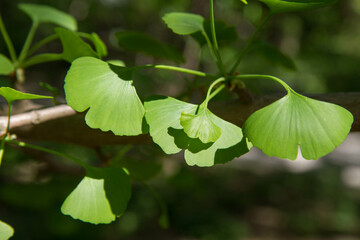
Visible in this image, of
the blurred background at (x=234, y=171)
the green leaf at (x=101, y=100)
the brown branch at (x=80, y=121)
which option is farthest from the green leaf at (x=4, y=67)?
the blurred background at (x=234, y=171)

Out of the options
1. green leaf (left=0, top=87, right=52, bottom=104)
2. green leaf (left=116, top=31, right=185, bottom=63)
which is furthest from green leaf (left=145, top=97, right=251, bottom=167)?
green leaf (left=116, top=31, right=185, bottom=63)

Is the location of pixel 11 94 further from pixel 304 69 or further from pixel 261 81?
pixel 304 69

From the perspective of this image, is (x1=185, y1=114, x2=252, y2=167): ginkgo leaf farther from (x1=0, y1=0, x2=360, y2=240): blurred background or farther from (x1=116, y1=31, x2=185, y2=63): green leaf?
(x1=0, y1=0, x2=360, y2=240): blurred background

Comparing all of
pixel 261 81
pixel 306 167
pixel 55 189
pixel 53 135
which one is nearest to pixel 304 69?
pixel 261 81

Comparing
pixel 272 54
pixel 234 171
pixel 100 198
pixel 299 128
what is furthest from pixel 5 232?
pixel 234 171

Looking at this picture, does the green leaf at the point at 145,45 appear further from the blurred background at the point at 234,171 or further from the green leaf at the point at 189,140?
the blurred background at the point at 234,171
